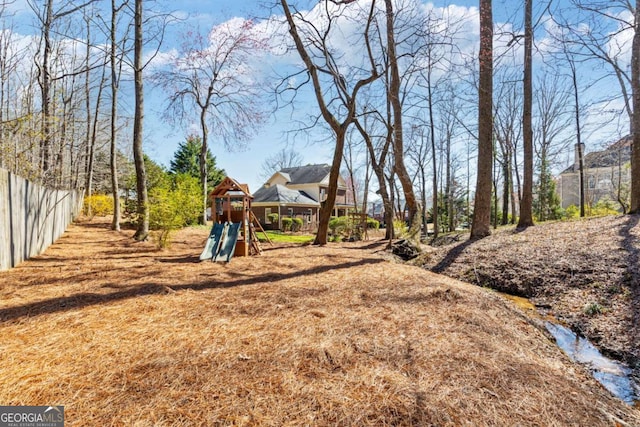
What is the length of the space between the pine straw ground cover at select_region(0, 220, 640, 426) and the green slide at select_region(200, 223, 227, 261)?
2.25m

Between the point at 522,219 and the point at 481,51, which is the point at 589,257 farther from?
the point at 481,51

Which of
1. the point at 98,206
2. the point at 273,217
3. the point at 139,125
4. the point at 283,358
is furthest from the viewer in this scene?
the point at 273,217

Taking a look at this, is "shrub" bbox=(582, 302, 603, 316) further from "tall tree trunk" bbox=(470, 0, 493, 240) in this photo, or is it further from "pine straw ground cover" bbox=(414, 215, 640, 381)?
"tall tree trunk" bbox=(470, 0, 493, 240)

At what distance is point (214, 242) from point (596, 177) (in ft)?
99.3

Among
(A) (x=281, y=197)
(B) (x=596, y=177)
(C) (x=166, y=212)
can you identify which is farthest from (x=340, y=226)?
(B) (x=596, y=177)

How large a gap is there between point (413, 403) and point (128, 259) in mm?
6555

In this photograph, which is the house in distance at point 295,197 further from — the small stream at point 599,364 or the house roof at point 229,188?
the small stream at point 599,364

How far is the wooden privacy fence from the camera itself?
530 centimetres

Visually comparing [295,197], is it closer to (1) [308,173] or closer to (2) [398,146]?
(1) [308,173]

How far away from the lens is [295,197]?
26.3 meters

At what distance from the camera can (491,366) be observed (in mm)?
2344

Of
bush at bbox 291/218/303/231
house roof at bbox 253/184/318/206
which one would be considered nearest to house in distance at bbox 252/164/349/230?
house roof at bbox 253/184/318/206

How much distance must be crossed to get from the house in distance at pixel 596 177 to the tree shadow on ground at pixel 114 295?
19980 mm
